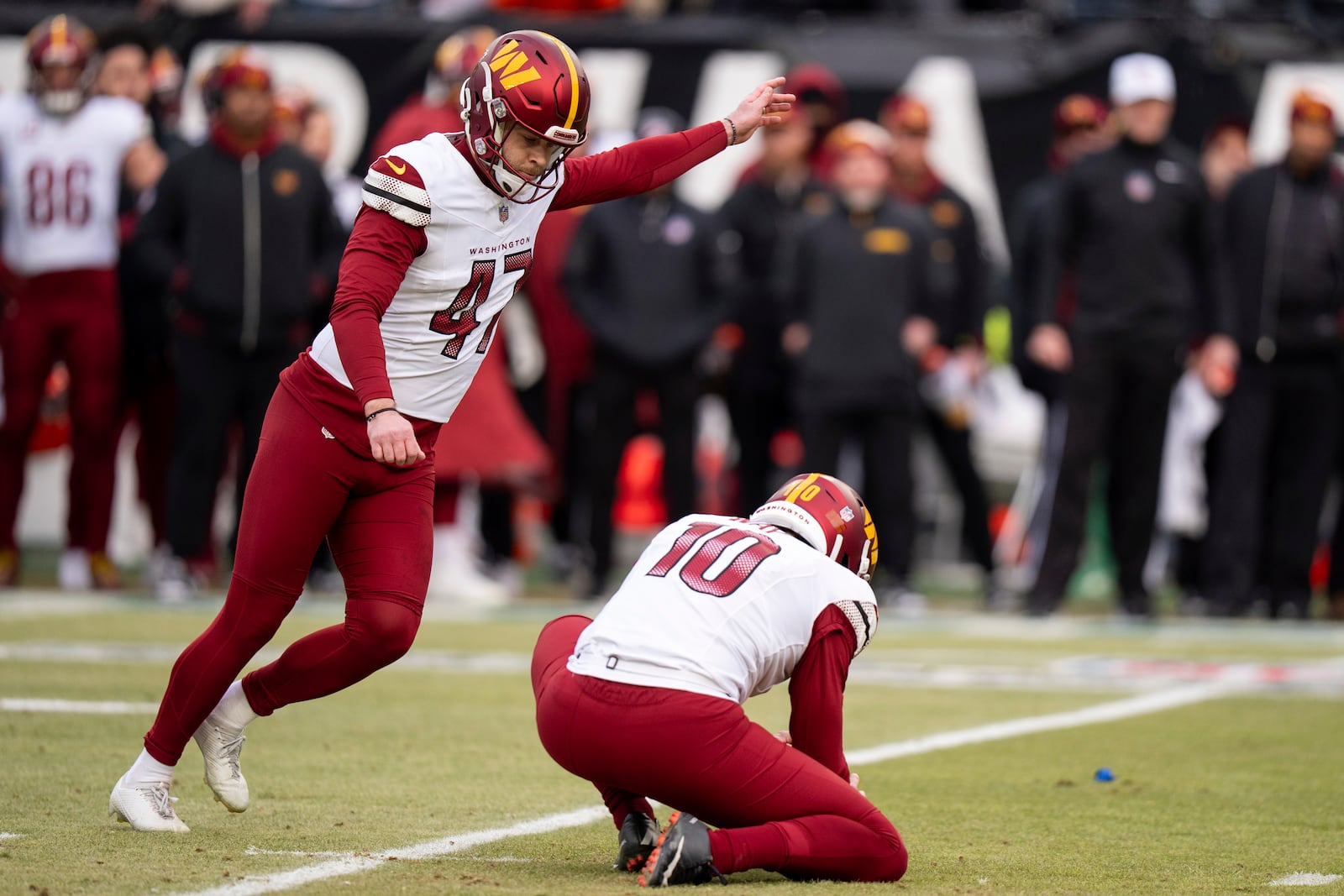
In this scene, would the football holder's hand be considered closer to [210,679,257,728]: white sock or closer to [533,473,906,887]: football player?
[533,473,906,887]: football player

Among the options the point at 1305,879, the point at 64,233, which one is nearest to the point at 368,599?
the point at 1305,879

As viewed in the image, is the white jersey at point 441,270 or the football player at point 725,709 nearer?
the football player at point 725,709

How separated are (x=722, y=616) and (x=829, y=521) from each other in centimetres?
39

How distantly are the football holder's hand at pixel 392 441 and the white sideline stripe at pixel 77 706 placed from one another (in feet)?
8.68

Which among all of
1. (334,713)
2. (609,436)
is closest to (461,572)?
(609,436)

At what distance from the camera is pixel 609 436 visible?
1151 cm

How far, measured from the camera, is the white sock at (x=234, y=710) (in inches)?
203

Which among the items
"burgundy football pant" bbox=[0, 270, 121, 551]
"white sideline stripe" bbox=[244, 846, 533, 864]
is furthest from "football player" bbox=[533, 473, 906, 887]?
"burgundy football pant" bbox=[0, 270, 121, 551]

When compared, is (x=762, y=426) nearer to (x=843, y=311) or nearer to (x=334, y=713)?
(x=843, y=311)

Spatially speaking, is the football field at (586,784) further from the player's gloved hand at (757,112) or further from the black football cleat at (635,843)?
the player's gloved hand at (757,112)

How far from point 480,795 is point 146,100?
7450 millimetres

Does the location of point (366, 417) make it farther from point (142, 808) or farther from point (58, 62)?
point (58, 62)

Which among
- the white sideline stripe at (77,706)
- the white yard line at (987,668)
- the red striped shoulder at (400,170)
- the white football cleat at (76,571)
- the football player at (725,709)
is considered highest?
the red striped shoulder at (400,170)

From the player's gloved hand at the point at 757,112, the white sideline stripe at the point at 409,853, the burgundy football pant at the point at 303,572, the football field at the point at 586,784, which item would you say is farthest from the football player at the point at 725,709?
the player's gloved hand at the point at 757,112
